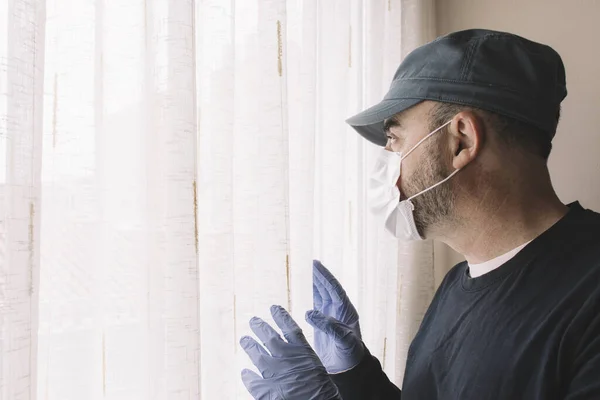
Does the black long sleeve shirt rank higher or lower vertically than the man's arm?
higher

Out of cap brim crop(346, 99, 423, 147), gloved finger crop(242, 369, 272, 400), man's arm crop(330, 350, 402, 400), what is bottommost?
man's arm crop(330, 350, 402, 400)

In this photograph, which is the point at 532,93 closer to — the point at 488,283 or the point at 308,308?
the point at 488,283

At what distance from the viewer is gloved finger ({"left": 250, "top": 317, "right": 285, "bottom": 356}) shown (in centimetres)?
107

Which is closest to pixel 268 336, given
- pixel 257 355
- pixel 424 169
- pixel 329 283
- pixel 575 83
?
pixel 257 355

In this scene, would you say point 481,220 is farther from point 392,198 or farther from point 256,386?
Result: point 256,386

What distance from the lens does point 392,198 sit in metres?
1.15

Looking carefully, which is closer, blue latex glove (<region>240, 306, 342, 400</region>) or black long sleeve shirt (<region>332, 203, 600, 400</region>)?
black long sleeve shirt (<region>332, 203, 600, 400</region>)

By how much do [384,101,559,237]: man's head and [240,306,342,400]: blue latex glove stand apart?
36 cm

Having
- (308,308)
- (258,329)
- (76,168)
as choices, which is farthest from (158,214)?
(308,308)

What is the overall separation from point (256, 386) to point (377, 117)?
1.98 feet

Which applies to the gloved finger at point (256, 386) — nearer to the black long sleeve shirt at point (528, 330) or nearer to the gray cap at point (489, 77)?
the black long sleeve shirt at point (528, 330)

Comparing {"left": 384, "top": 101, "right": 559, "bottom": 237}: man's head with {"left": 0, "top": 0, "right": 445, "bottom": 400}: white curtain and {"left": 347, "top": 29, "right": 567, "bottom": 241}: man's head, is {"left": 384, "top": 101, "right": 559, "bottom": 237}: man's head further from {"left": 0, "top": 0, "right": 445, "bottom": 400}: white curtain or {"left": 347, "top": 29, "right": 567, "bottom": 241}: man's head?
{"left": 0, "top": 0, "right": 445, "bottom": 400}: white curtain

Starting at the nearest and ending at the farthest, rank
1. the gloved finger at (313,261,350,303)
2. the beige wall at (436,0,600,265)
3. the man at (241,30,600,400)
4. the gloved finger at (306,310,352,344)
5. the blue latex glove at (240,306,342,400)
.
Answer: the man at (241,30,600,400), the blue latex glove at (240,306,342,400), the gloved finger at (306,310,352,344), the gloved finger at (313,261,350,303), the beige wall at (436,0,600,265)

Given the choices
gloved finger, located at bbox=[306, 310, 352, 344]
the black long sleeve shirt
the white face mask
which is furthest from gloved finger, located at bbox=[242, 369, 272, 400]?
the white face mask
